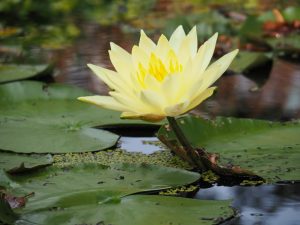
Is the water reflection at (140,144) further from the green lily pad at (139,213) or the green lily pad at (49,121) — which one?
the green lily pad at (139,213)

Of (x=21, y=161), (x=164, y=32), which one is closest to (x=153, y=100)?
(x=21, y=161)

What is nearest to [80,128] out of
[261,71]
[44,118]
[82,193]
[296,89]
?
[44,118]

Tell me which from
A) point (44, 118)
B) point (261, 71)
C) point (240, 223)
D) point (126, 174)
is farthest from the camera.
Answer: point (261, 71)

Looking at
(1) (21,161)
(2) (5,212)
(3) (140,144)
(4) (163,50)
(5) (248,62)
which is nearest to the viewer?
(2) (5,212)

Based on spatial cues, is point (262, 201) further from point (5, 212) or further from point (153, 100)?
point (5, 212)

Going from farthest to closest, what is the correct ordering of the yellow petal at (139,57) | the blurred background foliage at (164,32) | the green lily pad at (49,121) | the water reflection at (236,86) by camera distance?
the blurred background foliage at (164,32), the water reflection at (236,86), the green lily pad at (49,121), the yellow petal at (139,57)

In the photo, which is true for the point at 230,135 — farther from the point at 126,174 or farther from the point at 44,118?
the point at 44,118

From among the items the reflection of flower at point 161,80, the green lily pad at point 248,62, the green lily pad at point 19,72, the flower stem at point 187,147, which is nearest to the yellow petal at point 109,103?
the reflection of flower at point 161,80
